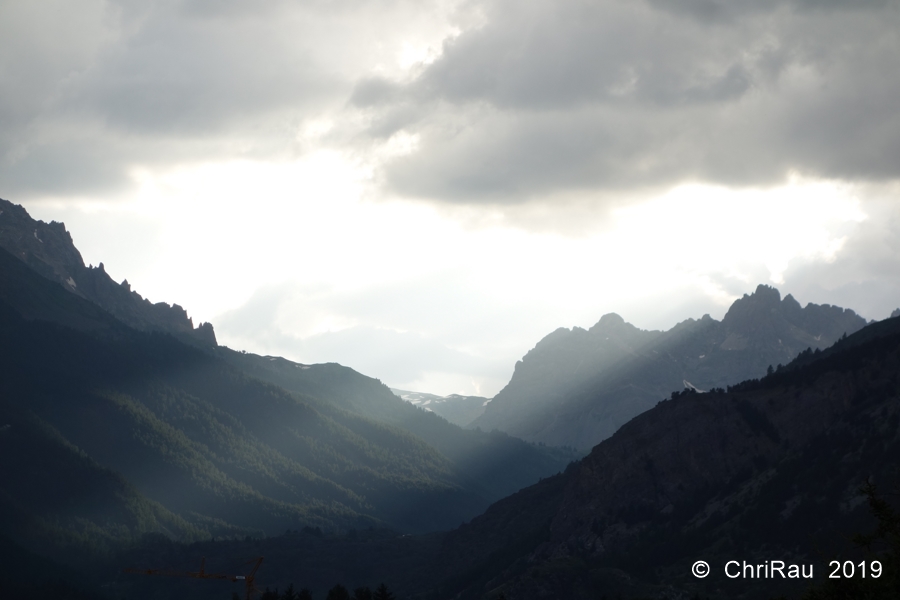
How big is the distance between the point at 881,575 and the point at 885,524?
373 inches

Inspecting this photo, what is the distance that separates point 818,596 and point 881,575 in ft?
22.9

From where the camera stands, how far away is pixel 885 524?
303 ft

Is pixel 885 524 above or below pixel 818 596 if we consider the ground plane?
above

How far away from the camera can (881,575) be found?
9900 cm

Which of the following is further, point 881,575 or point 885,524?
point 881,575

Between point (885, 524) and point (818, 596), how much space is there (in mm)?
10596

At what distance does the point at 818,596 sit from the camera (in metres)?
97.8
